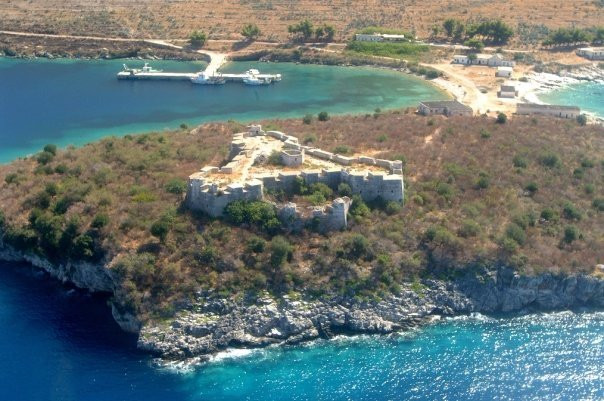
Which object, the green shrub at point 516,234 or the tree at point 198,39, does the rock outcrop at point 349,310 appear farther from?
the tree at point 198,39

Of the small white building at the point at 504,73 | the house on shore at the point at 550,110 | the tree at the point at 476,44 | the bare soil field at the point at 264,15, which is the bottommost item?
the house on shore at the point at 550,110

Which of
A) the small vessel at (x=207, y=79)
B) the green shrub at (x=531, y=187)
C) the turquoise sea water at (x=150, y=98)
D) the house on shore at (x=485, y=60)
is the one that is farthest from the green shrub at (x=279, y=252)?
the house on shore at (x=485, y=60)

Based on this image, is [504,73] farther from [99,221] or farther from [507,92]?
[99,221]

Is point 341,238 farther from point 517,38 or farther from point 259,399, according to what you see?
point 517,38

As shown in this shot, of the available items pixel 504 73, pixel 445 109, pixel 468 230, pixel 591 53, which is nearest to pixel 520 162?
pixel 468 230

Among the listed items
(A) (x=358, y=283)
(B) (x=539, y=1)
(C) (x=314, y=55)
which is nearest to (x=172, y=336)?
(A) (x=358, y=283)

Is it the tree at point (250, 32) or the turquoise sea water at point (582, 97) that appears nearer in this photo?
the turquoise sea water at point (582, 97)
